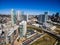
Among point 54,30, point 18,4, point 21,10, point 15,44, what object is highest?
point 18,4

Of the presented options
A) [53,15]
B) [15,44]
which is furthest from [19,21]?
[53,15]

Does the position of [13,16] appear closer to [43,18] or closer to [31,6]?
[31,6]

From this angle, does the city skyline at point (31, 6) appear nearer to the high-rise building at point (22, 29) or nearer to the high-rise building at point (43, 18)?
the high-rise building at point (43, 18)

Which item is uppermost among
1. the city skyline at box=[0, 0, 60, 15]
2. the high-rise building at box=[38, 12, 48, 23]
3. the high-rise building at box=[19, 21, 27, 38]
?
the city skyline at box=[0, 0, 60, 15]

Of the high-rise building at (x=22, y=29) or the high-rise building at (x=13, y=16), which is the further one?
the high-rise building at (x=13, y=16)

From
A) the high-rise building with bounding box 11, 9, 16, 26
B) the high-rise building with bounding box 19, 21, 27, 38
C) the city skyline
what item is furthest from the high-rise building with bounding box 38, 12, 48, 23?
the high-rise building with bounding box 11, 9, 16, 26

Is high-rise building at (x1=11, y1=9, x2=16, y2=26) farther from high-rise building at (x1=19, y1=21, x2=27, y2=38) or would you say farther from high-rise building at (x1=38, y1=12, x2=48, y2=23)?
high-rise building at (x1=38, y1=12, x2=48, y2=23)

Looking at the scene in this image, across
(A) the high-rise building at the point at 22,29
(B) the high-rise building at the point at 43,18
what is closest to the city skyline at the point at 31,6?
(B) the high-rise building at the point at 43,18

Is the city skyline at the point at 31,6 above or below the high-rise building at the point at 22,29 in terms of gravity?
above

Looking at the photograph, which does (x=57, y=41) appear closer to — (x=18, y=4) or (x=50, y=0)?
(x=50, y=0)
